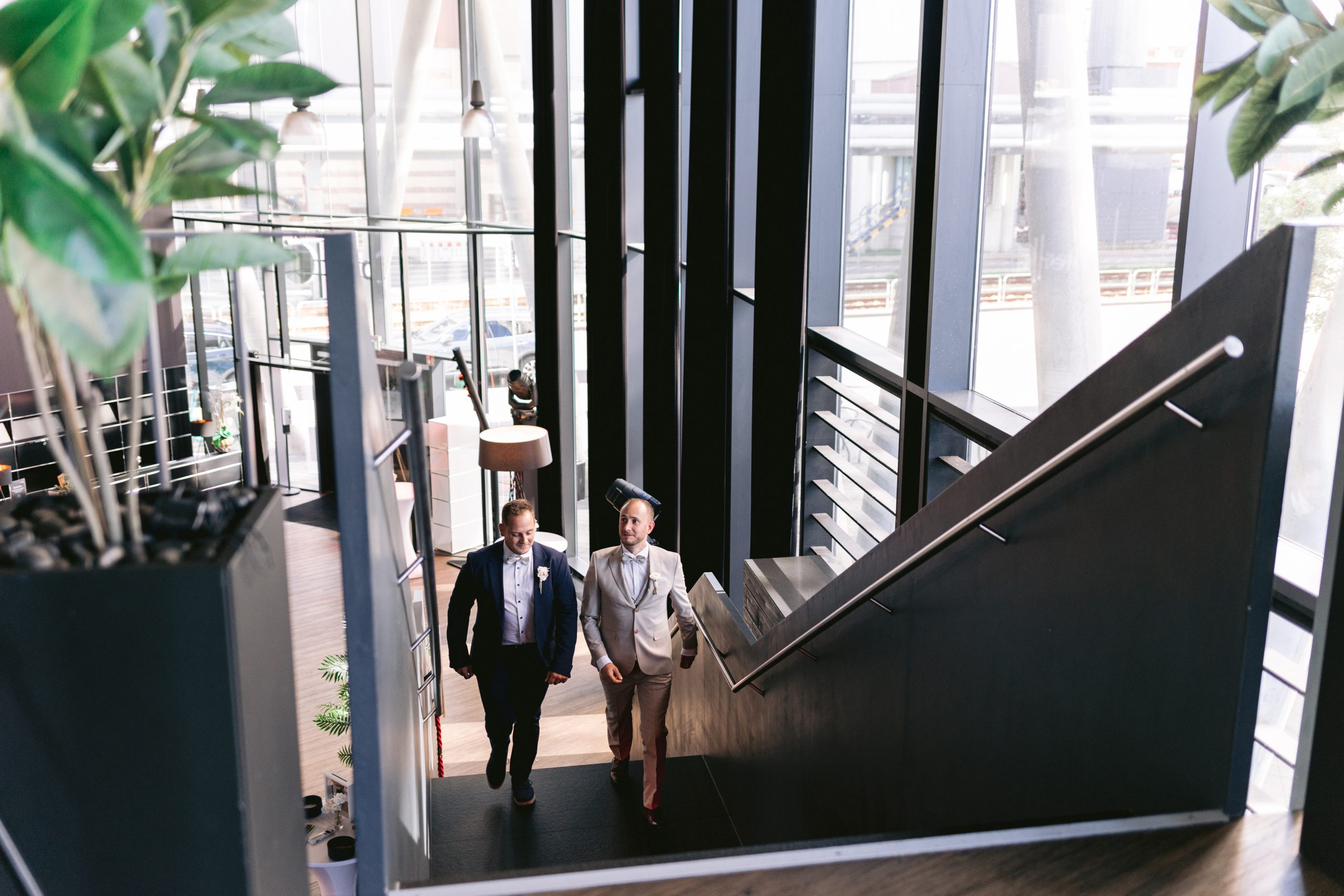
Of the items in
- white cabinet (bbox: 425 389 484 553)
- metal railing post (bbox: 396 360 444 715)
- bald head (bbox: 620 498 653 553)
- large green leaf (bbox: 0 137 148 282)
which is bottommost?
A: white cabinet (bbox: 425 389 484 553)

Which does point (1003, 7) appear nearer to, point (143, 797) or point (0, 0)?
point (143, 797)

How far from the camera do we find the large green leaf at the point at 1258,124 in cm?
182

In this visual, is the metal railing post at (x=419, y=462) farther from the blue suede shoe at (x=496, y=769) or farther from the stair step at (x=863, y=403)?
the stair step at (x=863, y=403)

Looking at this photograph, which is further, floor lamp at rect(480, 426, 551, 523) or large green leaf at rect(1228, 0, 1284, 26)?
floor lamp at rect(480, 426, 551, 523)

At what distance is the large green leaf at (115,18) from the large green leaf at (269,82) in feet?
1.12

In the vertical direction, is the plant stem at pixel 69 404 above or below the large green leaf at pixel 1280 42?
below

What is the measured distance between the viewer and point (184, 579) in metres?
1.73

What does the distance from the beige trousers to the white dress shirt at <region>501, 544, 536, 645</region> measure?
58cm

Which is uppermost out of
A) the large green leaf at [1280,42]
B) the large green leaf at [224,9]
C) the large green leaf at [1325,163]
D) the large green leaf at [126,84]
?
the large green leaf at [224,9]

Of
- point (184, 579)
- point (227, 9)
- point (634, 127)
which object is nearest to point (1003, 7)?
point (227, 9)

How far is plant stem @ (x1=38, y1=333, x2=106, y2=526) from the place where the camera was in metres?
1.75

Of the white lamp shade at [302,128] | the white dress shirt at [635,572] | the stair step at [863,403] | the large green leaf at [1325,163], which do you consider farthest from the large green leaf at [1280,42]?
the white lamp shade at [302,128]

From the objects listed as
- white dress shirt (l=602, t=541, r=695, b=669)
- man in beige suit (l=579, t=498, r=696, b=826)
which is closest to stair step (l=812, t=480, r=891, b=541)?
man in beige suit (l=579, t=498, r=696, b=826)

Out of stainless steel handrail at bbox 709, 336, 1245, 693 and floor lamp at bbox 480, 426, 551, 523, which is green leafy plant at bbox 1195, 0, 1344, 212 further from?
floor lamp at bbox 480, 426, 551, 523
